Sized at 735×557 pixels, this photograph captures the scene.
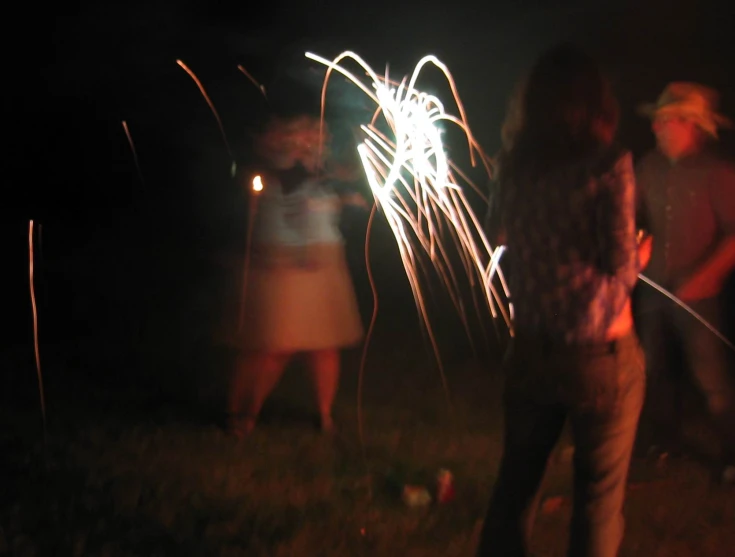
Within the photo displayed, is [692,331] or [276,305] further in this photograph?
[276,305]

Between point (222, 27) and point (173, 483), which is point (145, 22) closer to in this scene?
point (222, 27)

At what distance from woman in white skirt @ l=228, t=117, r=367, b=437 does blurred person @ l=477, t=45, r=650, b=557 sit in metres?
2.05

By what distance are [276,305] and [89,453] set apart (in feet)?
4.43

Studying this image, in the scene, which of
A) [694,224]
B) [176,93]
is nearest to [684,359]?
[694,224]

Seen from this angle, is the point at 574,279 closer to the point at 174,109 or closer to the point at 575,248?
the point at 575,248

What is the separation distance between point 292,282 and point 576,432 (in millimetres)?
2409

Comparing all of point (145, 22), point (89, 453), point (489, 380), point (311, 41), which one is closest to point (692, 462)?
point (489, 380)

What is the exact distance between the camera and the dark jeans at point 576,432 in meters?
2.78

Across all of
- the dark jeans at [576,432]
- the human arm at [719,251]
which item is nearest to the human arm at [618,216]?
the dark jeans at [576,432]

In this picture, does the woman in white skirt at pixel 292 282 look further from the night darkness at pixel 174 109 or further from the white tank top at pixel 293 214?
the night darkness at pixel 174 109

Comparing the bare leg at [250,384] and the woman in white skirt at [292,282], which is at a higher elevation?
the woman in white skirt at [292,282]

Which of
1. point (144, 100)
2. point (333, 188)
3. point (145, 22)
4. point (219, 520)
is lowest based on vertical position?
point (219, 520)

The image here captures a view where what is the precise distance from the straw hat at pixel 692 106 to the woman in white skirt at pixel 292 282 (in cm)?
171

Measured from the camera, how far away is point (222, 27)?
11.3 meters
